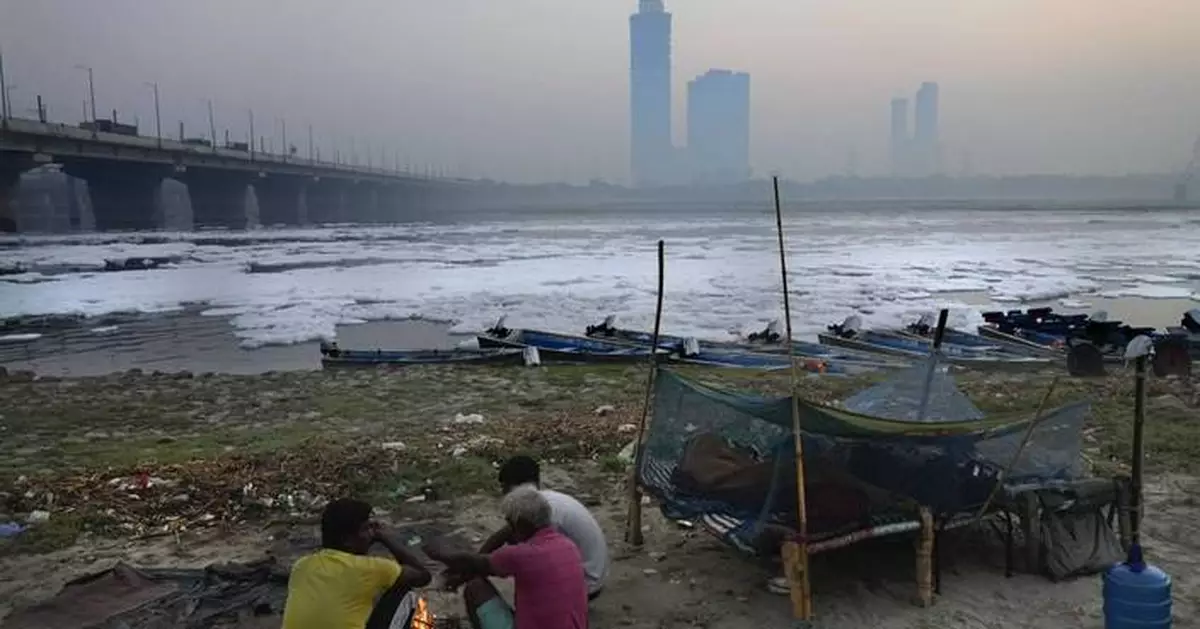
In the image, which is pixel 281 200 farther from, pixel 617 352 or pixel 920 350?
pixel 920 350

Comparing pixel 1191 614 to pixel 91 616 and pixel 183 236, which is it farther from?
pixel 183 236

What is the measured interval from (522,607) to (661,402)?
2475mm

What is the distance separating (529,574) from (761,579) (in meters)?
2.16

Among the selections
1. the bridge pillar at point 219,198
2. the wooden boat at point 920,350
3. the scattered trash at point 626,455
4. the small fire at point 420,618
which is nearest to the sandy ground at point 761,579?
the small fire at point 420,618

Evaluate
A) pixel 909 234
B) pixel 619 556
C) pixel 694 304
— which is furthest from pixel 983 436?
pixel 909 234

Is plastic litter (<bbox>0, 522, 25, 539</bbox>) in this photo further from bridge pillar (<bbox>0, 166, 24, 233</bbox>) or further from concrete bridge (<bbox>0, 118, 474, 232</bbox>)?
bridge pillar (<bbox>0, 166, 24, 233</bbox>)

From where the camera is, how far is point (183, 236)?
219 feet

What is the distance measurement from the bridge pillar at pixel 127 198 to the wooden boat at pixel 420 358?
61.5 meters

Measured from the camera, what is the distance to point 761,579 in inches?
223

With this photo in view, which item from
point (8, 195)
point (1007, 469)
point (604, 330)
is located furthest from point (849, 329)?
point (8, 195)

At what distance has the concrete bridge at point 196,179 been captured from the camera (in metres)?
53.1

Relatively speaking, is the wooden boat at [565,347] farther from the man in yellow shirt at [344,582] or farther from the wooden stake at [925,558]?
the man in yellow shirt at [344,582]

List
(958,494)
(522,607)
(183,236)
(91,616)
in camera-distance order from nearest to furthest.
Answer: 1. (522,607)
2. (91,616)
3. (958,494)
4. (183,236)

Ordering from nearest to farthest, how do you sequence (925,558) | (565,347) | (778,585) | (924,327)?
(925,558) → (778,585) → (565,347) → (924,327)
